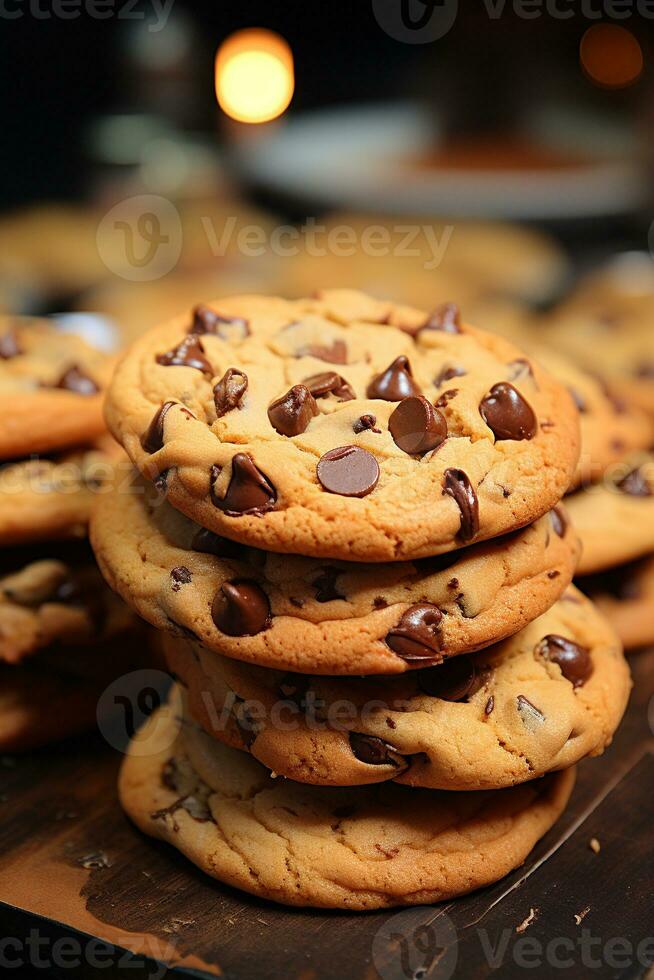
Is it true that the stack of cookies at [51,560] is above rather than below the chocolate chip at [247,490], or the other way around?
below

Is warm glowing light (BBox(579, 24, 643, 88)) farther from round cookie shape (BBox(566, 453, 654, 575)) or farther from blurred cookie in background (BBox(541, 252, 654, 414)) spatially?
round cookie shape (BBox(566, 453, 654, 575))

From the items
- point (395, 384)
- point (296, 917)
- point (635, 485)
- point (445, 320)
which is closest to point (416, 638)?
point (395, 384)

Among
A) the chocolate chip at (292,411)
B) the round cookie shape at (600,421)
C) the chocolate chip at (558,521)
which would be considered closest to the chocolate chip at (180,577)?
the chocolate chip at (292,411)

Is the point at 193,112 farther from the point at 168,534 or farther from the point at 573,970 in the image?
the point at 573,970

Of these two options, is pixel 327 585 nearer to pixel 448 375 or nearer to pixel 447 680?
pixel 447 680

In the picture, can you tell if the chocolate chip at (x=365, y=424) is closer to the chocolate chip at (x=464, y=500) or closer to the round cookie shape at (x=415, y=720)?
the chocolate chip at (x=464, y=500)

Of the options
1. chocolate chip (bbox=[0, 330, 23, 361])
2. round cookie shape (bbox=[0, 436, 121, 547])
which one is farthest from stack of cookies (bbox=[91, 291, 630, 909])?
chocolate chip (bbox=[0, 330, 23, 361])

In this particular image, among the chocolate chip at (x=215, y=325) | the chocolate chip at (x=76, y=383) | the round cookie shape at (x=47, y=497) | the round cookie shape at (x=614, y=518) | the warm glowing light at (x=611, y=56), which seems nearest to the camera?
the chocolate chip at (x=215, y=325)
